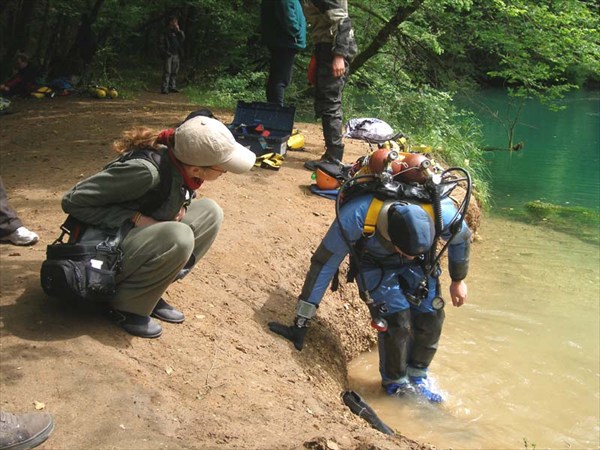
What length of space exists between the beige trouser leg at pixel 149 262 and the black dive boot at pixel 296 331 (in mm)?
1042

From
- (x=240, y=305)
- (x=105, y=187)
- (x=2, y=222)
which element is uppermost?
(x=105, y=187)

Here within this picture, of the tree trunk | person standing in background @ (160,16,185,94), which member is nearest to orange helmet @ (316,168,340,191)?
the tree trunk

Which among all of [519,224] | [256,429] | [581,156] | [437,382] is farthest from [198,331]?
[581,156]

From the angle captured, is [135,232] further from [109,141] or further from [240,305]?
[109,141]

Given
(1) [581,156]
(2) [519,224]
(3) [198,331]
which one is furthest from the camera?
(1) [581,156]

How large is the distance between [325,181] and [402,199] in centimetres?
271

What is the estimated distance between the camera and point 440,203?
3928 millimetres

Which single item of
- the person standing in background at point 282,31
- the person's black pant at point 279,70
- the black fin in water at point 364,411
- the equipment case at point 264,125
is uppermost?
the person standing in background at point 282,31

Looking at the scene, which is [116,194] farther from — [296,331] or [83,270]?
[296,331]

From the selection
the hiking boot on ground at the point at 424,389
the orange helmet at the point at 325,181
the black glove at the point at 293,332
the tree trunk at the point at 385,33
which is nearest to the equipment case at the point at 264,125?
the orange helmet at the point at 325,181

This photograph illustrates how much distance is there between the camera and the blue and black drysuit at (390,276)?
4.01m

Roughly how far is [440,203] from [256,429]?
1.78 m

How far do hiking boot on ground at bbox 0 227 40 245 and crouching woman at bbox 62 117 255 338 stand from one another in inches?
50.7

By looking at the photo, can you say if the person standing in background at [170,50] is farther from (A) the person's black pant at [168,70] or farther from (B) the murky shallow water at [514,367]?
(B) the murky shallow water at [514,367]
